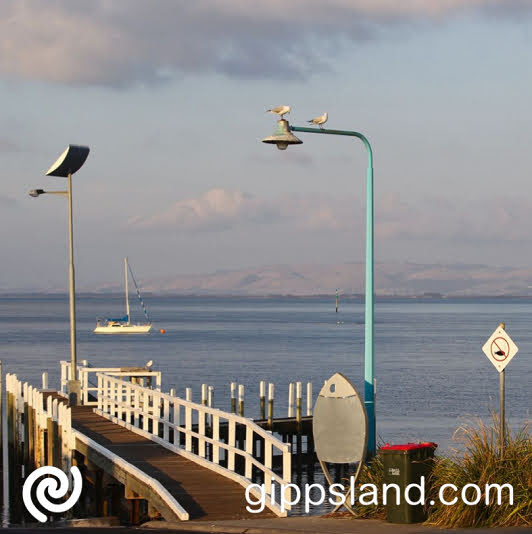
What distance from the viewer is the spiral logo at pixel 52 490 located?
71.7ft

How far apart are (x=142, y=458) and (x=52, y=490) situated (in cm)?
533

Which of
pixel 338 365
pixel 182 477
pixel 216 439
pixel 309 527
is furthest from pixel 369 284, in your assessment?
pixel 338 365

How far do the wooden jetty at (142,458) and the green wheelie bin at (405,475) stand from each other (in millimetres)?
1793

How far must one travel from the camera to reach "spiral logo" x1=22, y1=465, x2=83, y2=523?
21.9 m

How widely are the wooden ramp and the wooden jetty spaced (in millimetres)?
15

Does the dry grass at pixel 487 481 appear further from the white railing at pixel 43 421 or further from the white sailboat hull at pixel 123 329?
the white sailboat hull at pixel 123 329

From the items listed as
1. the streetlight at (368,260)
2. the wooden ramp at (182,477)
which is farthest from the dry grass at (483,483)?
the streetlight at (368,260)

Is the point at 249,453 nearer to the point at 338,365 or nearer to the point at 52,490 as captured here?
the point at 52,490

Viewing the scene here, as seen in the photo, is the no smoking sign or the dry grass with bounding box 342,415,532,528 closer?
the dry grass with bounding box 342,415,532,528

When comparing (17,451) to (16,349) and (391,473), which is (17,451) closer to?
(391,473)

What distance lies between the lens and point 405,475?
14.1m

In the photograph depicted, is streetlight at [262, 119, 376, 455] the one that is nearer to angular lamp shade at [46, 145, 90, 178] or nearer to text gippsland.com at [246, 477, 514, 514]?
text gippsland.com at [246, 477, 514, 514]

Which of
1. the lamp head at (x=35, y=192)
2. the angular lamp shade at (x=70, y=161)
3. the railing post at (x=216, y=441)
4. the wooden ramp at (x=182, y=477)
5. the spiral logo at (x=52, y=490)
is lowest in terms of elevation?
the spiral logo at (x=52, y=490)

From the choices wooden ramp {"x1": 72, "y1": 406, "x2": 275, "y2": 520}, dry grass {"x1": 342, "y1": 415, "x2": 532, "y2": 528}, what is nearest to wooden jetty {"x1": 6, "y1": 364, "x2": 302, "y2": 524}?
wooden ramp {"x1": 72, "y1": 406, "x2": 275, "y2": 520}
